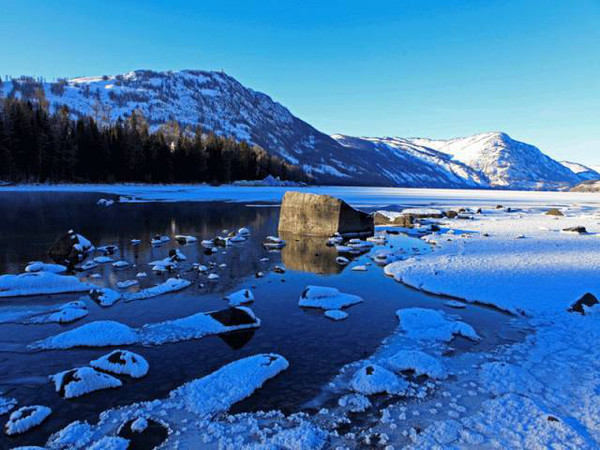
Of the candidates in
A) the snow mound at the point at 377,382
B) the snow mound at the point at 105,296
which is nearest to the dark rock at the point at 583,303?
the snow mound at the point at 377,382

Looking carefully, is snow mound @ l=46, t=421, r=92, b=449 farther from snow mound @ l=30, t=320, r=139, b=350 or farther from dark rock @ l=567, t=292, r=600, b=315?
dark rock @ l=567, t=292, r=600, b=315

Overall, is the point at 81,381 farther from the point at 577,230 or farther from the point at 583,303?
the point at 577,230

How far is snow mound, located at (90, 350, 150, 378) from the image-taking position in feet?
21.0

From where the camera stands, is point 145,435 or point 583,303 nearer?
point 145,435

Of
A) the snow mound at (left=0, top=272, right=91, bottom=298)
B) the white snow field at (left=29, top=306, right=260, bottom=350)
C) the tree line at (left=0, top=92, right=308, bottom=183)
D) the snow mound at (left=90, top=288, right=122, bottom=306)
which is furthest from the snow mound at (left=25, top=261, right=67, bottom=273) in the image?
the tree line at (left=0, top=92, right=308, bottom=183)

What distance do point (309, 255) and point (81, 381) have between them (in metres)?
12.3

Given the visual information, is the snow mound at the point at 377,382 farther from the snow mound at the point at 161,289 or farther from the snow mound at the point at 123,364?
the snow mound at the point at 161,289

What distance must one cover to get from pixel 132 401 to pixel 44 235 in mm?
19924

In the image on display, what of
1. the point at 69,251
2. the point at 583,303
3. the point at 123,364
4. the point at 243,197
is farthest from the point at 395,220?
the point at 243,197

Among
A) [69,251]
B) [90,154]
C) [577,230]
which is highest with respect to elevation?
[90,154]

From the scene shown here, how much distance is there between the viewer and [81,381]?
5871 millimetres

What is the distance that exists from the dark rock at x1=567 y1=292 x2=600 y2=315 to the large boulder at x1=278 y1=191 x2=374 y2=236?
1443 centimetres

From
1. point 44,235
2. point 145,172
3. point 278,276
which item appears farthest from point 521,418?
point 145,172

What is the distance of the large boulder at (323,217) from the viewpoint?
23391mm
